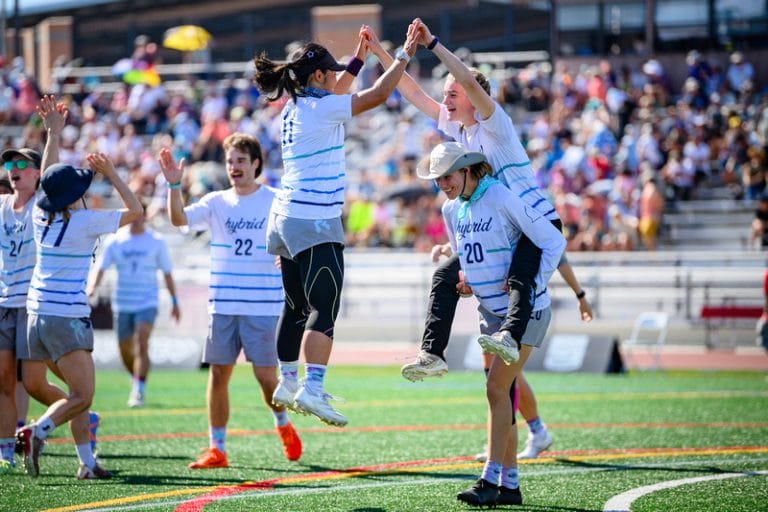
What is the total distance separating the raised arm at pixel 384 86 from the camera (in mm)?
7250

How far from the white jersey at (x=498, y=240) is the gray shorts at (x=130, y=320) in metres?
7.90

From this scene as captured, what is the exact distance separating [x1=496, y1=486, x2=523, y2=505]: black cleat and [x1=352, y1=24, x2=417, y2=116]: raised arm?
2.45 m

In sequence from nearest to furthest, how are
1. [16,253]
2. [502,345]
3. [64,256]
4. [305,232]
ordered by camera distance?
[502,345], [305,232], [64,256], [16,253]

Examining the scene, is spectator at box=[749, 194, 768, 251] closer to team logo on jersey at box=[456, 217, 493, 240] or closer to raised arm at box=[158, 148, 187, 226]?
raised arm at box=[158, 148, 187, 226]

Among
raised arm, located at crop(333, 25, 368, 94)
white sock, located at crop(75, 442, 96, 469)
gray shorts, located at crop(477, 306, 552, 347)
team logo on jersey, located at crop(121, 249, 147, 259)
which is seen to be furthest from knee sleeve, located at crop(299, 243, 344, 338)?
team logo on jersey, located at crop(121, 249, 147, 259)

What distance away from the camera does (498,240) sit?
7129mm

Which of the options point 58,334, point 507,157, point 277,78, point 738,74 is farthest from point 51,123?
point 738,74

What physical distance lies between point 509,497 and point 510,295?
4.00ft

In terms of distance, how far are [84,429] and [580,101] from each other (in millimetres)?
18250

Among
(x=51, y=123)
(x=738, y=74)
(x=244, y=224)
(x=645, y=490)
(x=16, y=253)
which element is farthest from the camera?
(x=738, y=74)

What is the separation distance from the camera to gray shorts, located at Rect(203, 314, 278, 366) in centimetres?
927

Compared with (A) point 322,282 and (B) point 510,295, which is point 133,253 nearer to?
(A) point 322,282

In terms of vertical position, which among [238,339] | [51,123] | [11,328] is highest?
[51,123]

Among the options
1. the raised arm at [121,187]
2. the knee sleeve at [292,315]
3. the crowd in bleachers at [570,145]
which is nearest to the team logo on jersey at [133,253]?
the raised arm at [121,187]
